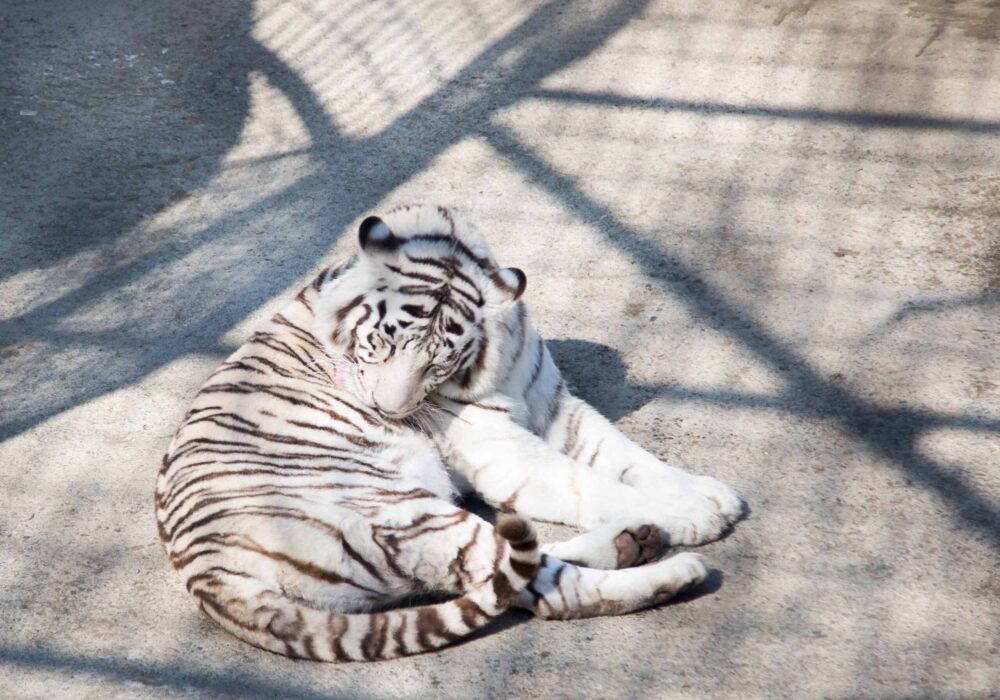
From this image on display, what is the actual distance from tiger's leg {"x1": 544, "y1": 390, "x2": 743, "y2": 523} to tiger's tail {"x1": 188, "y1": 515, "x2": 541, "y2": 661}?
0.60 meters

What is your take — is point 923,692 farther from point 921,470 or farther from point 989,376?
point 989,376

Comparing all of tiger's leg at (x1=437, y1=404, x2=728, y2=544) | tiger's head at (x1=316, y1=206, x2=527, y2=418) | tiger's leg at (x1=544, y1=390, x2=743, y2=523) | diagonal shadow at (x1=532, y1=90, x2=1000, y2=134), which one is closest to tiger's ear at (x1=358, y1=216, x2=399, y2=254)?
tiger's head at (x1=316, y1=206, x2=527, y2=418)

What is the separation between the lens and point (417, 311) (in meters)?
2.66

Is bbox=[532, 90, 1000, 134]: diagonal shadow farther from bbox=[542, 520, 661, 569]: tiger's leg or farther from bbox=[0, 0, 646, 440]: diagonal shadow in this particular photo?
bbox=[542, 520, 661, 569]: tiger's leg

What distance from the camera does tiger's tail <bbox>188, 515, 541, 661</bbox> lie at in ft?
7.35

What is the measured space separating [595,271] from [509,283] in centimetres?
115

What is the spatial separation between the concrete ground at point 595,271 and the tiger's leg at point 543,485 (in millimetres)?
94

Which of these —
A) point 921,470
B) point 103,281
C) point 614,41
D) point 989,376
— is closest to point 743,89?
point 614,41

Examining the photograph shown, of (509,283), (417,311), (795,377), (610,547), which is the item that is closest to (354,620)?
(610,547)

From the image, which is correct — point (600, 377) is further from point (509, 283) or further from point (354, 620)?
point (354, 620)

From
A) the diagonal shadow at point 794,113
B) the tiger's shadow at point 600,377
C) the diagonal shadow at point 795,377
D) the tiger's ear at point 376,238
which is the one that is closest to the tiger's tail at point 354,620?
the tiger's ear at point 376,238

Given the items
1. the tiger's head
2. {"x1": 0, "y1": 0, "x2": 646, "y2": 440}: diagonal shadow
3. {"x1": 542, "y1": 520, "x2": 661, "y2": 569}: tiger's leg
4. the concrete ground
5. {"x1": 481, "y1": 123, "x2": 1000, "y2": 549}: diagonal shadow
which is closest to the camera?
the concrete ground

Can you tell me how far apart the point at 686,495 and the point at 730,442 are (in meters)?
0.36

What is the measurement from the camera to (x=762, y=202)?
406 cm
